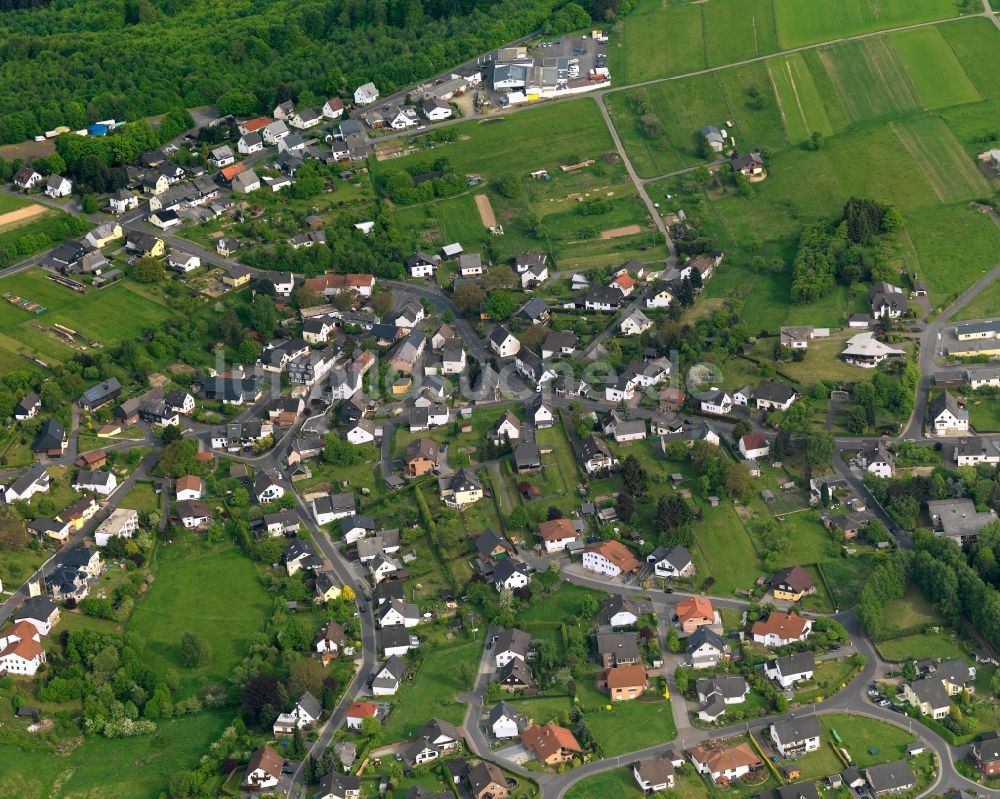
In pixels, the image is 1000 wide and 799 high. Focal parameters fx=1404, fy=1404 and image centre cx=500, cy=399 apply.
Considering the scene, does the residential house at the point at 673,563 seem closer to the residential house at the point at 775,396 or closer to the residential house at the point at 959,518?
the residential house at the point at 959,518

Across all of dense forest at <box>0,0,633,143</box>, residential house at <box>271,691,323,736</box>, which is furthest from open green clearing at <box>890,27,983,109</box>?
residential house at <box>271,691,323,736</box>

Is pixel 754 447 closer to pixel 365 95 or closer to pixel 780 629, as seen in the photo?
pixel 780 629

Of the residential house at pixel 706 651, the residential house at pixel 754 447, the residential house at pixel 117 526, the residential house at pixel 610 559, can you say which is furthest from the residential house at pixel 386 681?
the residential house at pixel 754 447

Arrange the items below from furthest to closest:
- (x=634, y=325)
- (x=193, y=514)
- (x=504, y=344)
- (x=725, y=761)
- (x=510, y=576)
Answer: (x=634, y=325) < (x=504, y=344) < (x=193, y=514) < (x=510, y=576) < (x=725, y=761)

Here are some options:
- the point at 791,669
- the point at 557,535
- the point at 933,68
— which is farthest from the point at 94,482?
the point at 933,68

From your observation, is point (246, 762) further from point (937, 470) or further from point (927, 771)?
point (937, 470)

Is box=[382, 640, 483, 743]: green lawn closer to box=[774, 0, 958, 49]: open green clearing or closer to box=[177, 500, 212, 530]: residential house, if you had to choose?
box=[177, 500, 212, 530]: residential house
